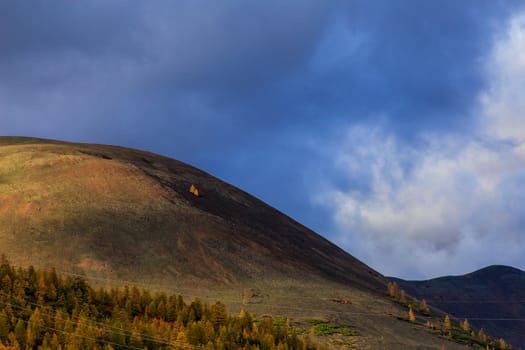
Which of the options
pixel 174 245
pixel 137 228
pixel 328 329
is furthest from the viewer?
pixel 137 228

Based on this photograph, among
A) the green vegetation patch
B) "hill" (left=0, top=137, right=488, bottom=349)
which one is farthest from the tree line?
"hill" (left=0, top=137, right=488, bottom=349)

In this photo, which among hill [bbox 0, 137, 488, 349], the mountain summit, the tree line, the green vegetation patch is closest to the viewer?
the tree line

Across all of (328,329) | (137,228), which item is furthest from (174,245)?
(328,329)

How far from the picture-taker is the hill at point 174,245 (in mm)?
92125

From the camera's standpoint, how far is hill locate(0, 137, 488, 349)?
92.1 m

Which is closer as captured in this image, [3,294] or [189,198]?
[3,294]

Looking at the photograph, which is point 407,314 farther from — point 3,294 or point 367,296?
point 3,294

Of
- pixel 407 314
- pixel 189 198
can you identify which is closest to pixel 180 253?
pixel 189 198

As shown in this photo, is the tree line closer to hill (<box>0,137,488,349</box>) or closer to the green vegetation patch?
the green vegetation patch

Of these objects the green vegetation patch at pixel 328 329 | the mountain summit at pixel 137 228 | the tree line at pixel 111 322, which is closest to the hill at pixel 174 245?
the mountain summit at pixel 137 228

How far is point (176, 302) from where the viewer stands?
78750 mm

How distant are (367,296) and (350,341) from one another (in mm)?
27731

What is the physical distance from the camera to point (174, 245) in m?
109

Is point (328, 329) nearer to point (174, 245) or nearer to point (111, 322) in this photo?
point (111, 322)
